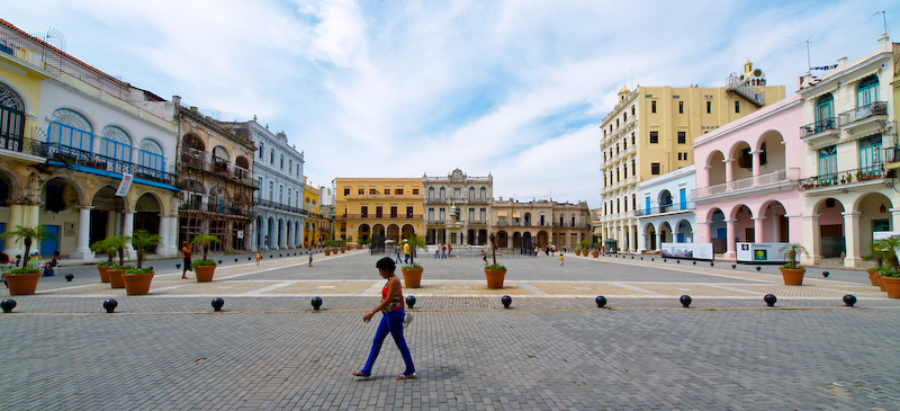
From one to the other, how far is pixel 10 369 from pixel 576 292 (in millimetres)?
11137

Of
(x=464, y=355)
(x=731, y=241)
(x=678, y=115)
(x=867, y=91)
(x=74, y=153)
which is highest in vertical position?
(x=678, y=115)

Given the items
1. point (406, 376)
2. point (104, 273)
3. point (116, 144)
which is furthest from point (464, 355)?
point (116, 144)

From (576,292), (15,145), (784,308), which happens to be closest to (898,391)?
(784,308)

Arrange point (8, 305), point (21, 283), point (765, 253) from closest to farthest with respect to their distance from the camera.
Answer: point (8, 305), point (21, 283), point (765, 253)

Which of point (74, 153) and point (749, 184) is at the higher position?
point (74, 153)

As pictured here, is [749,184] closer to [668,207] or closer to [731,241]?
[731,241]

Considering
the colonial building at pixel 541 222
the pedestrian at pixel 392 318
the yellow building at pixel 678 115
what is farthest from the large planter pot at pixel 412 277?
the colonial building at pixel 541 222

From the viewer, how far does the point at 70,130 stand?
65.1ft

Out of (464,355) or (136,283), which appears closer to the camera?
(464,355)

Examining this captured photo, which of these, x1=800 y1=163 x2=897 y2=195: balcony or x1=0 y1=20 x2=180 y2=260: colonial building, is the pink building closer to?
x1=800 y1=163 x2=897 y2=195: balcony

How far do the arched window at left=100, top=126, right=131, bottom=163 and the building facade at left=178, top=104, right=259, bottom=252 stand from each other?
14.4 ft

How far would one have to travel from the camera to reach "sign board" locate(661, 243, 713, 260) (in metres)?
27.1

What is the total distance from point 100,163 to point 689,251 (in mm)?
37526

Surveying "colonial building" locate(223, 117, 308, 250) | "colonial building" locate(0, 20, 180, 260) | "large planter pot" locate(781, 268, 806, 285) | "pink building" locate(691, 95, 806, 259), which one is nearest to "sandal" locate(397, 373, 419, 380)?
"large planter pot" locate(781, 268, 806, 285)
